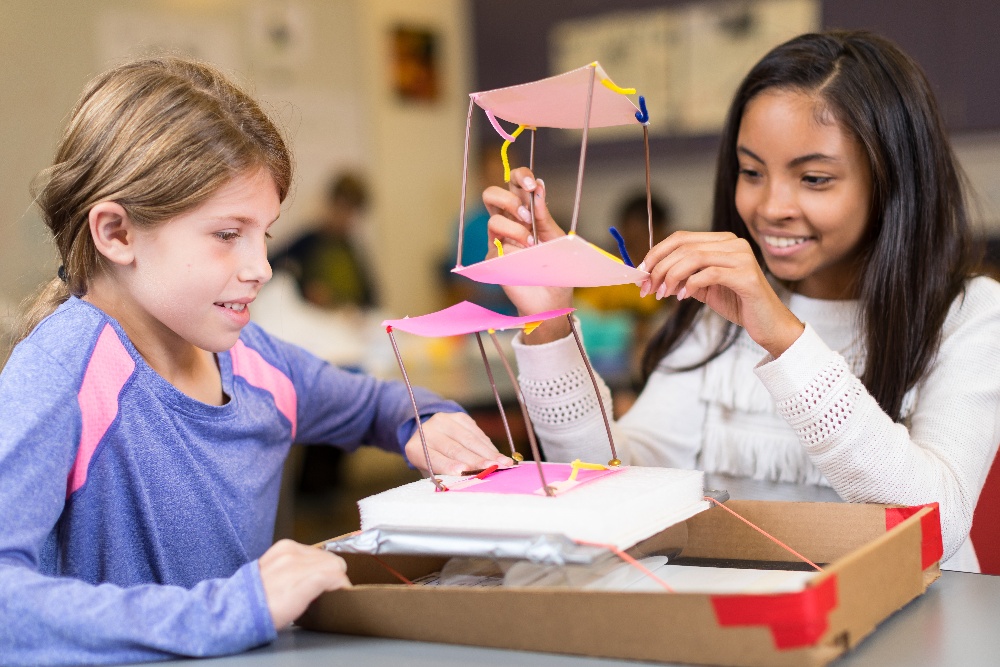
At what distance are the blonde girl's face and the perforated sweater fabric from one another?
15.0 inches

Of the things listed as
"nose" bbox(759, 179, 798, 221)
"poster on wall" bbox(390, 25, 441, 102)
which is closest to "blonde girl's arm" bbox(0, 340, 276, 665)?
"nose" bbox(759, 179, 798, 221)

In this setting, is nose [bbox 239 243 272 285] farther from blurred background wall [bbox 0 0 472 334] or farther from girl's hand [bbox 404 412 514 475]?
blurred background wall [bbox 0 0 472 334]

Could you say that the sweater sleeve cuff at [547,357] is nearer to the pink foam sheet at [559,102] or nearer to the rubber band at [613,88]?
the pink foam sheet at [559,102]

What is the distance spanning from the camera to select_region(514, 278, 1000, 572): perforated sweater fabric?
0.95 meters

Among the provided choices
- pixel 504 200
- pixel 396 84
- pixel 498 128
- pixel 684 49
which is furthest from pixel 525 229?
pixel 396 84

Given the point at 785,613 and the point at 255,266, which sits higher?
the point at 255,266

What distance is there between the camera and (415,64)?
496 centimetres

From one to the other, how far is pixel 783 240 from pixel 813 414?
0.32 meters

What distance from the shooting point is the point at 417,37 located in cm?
494

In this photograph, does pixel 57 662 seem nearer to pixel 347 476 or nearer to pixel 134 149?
pixel 134 149

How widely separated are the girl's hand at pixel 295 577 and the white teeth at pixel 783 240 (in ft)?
2.26

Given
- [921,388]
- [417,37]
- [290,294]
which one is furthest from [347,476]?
[921,388]

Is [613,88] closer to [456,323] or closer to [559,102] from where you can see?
[559,102]

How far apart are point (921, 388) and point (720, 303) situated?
0.29 metres
